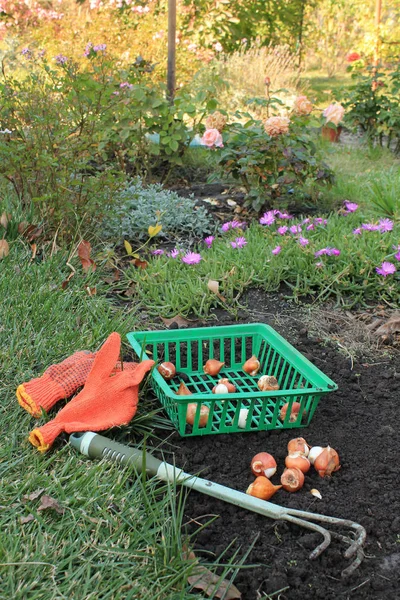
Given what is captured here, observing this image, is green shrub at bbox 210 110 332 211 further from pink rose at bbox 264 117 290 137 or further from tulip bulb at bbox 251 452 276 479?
tulip bulb at bbox 251 452 276 479

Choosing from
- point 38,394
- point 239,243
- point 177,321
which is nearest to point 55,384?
point 38,394

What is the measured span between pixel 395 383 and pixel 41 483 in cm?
132

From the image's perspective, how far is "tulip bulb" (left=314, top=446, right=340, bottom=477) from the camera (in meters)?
1.79

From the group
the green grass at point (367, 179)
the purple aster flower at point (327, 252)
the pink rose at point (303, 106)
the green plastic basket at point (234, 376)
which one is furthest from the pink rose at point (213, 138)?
the green plastic basket at point (234, 376)

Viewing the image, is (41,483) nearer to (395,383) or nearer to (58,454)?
(58,454)

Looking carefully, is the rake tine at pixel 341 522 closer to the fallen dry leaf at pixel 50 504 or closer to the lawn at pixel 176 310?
the lawn at pixel 176 310

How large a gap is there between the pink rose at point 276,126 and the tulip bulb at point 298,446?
2401 millimetres

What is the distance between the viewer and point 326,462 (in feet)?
5.87

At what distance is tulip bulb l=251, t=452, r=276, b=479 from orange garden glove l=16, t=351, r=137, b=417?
56 cm

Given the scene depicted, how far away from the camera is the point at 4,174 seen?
3289 millimetres

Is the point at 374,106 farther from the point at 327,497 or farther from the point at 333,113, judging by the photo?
the point at 327,497

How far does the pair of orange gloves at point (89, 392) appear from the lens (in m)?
1.88

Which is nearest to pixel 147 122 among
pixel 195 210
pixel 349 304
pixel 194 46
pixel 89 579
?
pixel 195 210

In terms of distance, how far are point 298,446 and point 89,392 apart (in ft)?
2.09
